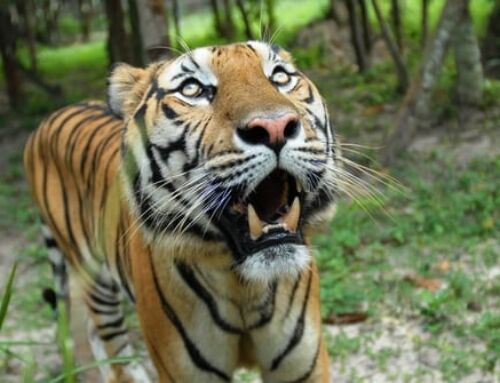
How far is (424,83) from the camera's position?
20.6 feet

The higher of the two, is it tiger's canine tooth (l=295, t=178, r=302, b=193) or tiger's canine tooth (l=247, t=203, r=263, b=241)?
tiger's canine tooth (l=295, t=178, r=302, b=193)

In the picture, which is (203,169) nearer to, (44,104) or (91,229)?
(91,229)

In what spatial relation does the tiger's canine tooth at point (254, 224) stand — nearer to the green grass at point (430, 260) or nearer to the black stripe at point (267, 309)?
the black stripe at point (267, 309)

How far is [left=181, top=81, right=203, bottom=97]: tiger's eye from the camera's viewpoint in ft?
8.78

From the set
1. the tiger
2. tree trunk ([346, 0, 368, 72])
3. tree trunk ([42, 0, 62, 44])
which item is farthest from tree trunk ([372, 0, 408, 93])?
tree trunk ([42, 0, 62, 44])

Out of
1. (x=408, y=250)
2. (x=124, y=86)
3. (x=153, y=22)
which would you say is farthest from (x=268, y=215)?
(x=153, y=22)

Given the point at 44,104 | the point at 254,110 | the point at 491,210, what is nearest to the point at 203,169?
the point at 254,110

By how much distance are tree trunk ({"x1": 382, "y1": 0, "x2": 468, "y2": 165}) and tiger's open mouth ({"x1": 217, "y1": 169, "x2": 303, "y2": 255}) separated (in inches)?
153

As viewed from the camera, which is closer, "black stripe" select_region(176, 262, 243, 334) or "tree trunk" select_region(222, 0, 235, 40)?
"black stripe" select_region(176, 262, 243, 334)

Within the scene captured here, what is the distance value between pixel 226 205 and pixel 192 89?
392 mm

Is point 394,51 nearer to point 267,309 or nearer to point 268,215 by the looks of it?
point 267,309

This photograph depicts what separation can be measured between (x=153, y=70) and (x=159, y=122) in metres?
0.34

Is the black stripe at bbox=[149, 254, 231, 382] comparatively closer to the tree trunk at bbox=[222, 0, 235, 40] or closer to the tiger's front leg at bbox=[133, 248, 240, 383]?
the tiger's front leg at bbox=[133, 248, 240, 383]

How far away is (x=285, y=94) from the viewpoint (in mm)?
2645
